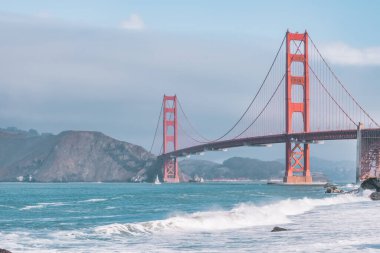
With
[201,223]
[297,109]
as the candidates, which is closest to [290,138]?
[297,109]

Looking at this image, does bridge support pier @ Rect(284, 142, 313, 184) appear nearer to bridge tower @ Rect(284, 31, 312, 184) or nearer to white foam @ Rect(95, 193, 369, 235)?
bridge tower @ Rect(284, 31, 312, 184)

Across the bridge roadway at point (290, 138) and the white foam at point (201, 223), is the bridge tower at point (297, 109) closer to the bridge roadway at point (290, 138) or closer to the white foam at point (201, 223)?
the bridge roadway at point (290, 138)

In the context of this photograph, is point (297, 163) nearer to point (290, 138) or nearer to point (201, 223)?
point (290, 138)

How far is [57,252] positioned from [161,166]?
136 meters

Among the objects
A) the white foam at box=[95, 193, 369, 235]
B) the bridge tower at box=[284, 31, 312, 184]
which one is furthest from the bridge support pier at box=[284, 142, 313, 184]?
the white foam at box=[95, 193, 369, 235]

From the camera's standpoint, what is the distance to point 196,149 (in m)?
112

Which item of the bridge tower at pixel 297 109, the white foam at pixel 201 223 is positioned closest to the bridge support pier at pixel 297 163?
the bridge tower at pixel 297 109

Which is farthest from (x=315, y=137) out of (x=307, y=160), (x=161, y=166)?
(x=161, y=166)

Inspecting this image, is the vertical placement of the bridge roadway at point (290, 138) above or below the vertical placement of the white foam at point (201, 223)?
above

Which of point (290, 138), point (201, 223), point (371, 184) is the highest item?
point (290, 138)

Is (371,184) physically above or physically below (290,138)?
below

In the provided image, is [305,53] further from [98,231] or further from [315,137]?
[98,231]

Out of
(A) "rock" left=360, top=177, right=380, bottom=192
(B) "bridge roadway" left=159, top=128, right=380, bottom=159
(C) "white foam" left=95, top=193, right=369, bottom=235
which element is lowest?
(C) "white foam" left=95, top=193, right=369, bottom=235

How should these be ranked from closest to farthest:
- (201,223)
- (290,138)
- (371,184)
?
(201,223), (371,184), (290,138)
